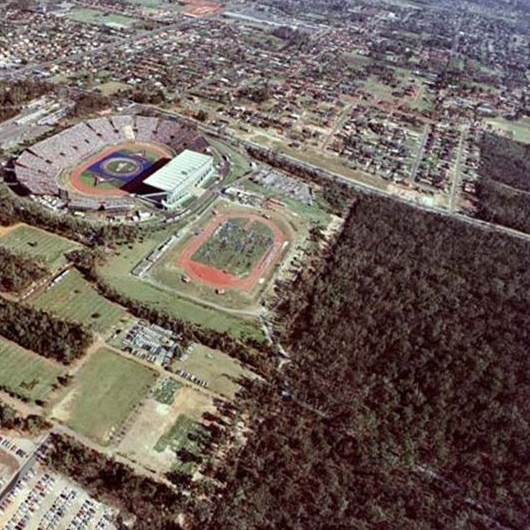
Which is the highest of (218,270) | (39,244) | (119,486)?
(39,244)

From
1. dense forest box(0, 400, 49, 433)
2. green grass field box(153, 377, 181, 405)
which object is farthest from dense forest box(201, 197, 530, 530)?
dense forest box(0, 400, 49, 433)

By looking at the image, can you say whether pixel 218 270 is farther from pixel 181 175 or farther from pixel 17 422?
pixel 17 422

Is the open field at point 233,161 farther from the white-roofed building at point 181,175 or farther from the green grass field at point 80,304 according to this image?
the green grass field at point 80,304

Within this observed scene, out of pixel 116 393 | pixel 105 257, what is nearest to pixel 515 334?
pixel 116 393

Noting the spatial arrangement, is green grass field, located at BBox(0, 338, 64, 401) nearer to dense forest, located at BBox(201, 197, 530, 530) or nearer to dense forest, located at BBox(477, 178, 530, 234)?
dense forest, located at BBox(201, 197, 530, 530)

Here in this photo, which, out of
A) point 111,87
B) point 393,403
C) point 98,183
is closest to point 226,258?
point 98,183

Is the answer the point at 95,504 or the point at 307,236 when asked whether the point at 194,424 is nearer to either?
the point at 95,504
